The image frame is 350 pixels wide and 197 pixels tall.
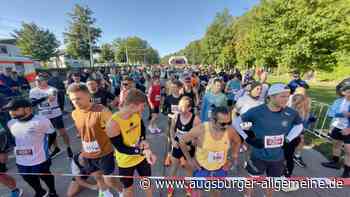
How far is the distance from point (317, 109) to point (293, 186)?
6395 mm

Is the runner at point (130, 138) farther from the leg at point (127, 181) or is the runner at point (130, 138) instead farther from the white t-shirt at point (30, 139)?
the white t-shirt at point (30, 139)

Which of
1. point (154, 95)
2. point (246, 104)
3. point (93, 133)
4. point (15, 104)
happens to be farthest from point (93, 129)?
point (154, 95)

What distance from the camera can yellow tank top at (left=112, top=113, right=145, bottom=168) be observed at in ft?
6.88

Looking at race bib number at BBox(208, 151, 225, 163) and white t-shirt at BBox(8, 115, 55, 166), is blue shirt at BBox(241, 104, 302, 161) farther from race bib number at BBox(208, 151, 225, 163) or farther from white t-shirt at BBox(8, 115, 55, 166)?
white t-shirt at BBox(8, 115, 55, 166)

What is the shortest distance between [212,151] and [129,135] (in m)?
1.03

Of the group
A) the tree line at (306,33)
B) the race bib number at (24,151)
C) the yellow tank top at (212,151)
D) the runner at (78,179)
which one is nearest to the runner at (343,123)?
the yellow tank top at (212,151)

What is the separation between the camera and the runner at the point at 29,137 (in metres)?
2.50

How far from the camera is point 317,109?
793cm

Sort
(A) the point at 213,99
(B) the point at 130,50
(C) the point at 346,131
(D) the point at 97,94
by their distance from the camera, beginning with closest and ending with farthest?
1. (C) the point at 346,131
2. (A) the point at 213,99
3. (D) the point at 97,94
4. (B) the point at 130,50

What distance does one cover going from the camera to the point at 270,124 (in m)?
2.31

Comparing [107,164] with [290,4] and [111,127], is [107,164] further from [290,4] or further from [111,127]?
[290,4]

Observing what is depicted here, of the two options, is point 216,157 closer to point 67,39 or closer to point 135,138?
point 135,138

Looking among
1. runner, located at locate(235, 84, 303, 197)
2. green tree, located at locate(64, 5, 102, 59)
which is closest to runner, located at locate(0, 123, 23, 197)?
runner, located at locate(235, 84, 303, 197)

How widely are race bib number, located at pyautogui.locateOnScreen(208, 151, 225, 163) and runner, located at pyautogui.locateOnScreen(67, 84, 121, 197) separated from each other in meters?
1.37
